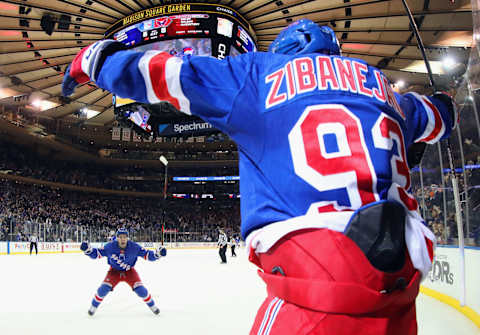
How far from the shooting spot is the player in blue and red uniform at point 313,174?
913mm

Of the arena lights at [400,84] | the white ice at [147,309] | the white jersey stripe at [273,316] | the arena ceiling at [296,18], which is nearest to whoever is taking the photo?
the white jersey stripe at [273,316]

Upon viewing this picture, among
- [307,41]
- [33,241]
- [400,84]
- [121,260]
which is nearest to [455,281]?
[121,260]

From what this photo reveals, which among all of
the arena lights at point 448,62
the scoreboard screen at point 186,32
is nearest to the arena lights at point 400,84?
the arena lights at point 448,62

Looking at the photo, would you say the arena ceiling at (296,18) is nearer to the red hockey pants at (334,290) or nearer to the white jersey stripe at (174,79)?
the white jersey stripe at (174,79)

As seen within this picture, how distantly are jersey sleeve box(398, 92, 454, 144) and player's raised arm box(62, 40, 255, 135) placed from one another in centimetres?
67

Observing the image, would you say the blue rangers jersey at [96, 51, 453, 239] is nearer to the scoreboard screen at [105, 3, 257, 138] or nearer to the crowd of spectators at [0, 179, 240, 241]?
the scoreboard screen at [105, 3, 257, 138]

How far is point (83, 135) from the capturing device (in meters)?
30.4

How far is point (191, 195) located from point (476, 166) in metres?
32.3

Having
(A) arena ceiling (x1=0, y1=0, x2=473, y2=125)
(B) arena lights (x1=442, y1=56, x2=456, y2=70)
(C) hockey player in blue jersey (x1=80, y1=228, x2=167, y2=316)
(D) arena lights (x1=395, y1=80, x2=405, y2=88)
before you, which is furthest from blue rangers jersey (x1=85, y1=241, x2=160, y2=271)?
(D) arena lights (x1=395, y1=80, x2=405, y2=88)

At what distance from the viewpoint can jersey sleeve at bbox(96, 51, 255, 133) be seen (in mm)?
1115

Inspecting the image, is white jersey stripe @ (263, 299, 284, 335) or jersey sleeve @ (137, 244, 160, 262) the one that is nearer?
white jersey stripe @ (263, 299, 284, 335)

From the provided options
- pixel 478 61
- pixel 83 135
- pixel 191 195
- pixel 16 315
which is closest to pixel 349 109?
pixel 478 61

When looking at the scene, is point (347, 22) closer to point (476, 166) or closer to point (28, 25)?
point (476, 166)

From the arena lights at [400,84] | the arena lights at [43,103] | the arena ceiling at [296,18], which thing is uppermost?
the arena ceiling at [296,18]
